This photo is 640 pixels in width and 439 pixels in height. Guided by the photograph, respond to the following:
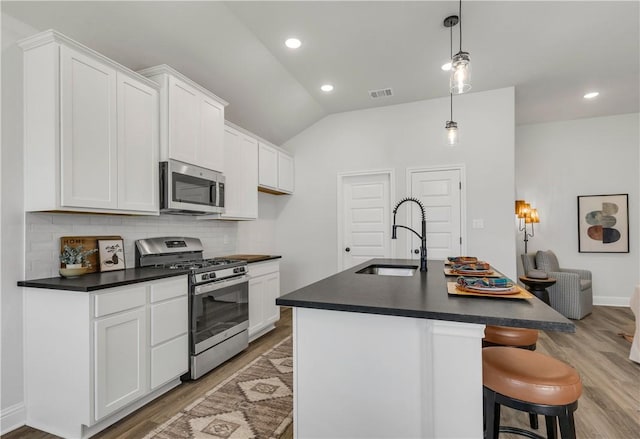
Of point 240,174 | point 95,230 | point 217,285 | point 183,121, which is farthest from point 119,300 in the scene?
point 240,174

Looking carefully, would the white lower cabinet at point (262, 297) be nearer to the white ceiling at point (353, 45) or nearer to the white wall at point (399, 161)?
the white wall at point (399, 161)

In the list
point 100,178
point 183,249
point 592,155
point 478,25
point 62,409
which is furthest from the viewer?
point 592,155

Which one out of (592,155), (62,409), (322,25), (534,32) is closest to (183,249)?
(62,409)

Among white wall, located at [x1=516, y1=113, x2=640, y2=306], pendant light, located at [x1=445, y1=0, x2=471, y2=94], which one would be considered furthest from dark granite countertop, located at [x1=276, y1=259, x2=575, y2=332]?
white wall, located at [x1=516, y1=113, x2=640, y2=306]

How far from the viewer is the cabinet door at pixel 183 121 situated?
2744mm

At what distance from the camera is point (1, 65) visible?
2.03 m

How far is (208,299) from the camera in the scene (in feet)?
9.29

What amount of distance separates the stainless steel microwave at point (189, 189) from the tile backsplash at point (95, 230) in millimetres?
301

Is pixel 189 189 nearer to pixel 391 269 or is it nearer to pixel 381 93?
pixel 391 269

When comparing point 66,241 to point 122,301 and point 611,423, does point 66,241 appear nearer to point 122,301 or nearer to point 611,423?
point 122,301

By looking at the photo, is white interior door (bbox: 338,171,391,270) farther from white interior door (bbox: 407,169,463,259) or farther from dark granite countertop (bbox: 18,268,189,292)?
dark granite countertop (bbox: 18,268,189,292)

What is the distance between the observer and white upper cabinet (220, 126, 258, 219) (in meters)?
3.64

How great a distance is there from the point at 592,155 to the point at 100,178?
666 centimetres

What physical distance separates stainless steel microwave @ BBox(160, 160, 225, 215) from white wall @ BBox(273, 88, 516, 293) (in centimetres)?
201
